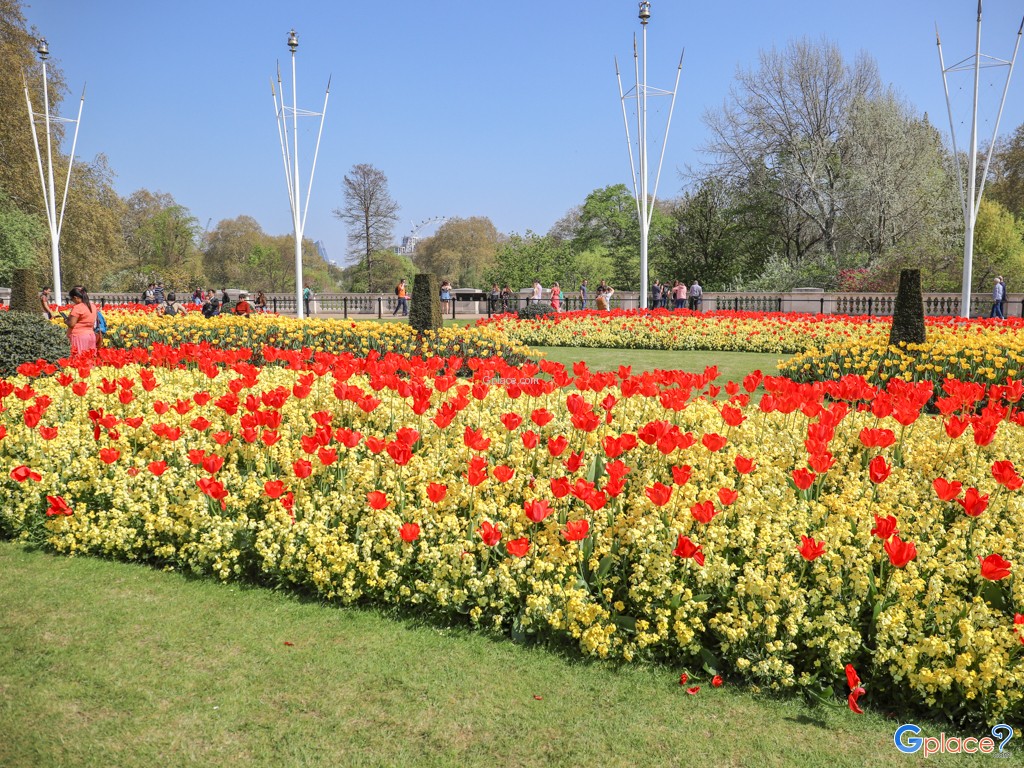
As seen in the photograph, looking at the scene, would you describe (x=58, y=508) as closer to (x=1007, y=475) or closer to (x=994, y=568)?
(x=994, y=568)

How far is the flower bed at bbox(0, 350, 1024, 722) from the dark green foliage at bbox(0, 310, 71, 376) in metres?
6.25

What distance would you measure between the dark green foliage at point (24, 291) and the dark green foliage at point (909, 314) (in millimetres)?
18062

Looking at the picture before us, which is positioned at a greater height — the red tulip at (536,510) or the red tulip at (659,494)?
the red tulip at (659,494)

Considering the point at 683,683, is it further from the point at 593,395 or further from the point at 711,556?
the point at 593,395

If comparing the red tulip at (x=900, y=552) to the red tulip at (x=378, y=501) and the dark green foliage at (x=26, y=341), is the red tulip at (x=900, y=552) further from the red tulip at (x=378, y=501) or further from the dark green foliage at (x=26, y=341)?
the dark green foliage at (x=26, y=341)

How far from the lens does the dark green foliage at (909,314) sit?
12023mm

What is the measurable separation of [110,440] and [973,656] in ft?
17.1

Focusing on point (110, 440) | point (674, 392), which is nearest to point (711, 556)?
point (674, 392)

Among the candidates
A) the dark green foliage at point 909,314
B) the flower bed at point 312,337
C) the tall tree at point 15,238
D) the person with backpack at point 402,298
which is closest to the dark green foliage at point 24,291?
the flower bed at point 312,337

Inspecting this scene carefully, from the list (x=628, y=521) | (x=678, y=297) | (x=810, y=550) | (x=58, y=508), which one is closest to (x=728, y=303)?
(x=678, y=297)

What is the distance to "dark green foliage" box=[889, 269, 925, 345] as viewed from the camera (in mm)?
12023

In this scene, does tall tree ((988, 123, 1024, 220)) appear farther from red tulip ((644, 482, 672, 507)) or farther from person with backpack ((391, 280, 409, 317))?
red tulip ((644, 482, 672, 507))

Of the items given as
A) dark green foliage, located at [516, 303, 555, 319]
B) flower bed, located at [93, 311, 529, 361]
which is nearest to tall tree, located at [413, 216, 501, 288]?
dark green foliage, located at [516, 303, 555, 319]

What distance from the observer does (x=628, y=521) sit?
4059mm
